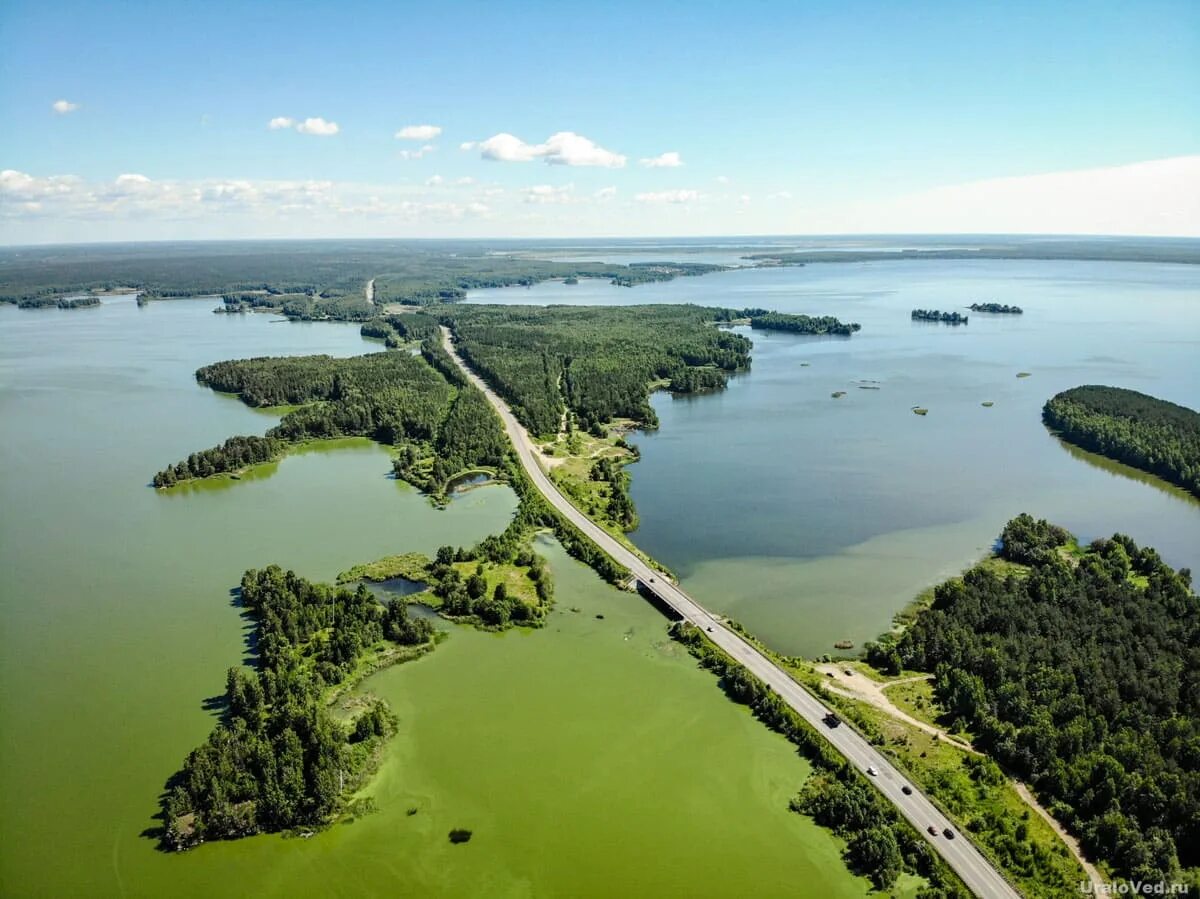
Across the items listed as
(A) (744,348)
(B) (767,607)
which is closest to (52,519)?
(B) (767,607)

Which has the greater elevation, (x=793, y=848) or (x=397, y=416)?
(x=397, y=416)

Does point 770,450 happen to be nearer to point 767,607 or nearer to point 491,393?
point 767,607

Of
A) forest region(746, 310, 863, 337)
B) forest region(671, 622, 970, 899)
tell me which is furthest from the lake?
forest region(746, 310, 863, 337)

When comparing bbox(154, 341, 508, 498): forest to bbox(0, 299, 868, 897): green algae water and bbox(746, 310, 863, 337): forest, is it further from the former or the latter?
bbox(746, 310, 863, 337): forest

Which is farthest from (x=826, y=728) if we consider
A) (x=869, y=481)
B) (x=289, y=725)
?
(x=869, y=481)

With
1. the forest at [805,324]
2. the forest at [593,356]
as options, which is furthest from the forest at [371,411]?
the forest at [805,324]

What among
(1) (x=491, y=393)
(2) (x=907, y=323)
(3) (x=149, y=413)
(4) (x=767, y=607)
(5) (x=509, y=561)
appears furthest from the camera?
(2) (x=907, y=323)
